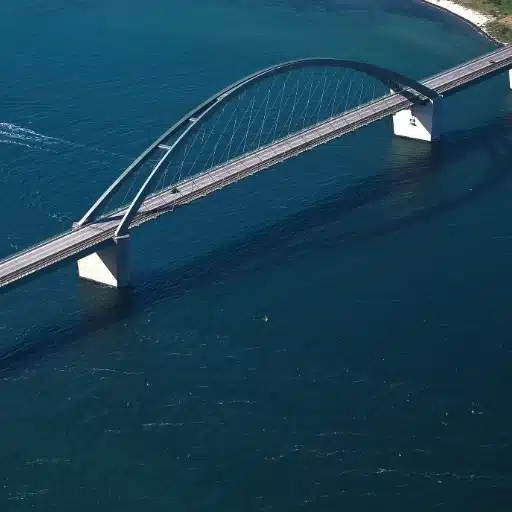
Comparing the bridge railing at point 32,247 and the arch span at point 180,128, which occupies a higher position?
the arch span at point 180,128

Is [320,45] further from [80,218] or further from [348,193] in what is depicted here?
[80,218]

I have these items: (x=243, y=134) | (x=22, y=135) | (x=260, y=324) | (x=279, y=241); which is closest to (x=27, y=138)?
(x=22, y=135)

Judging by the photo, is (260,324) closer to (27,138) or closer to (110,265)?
(110,265)

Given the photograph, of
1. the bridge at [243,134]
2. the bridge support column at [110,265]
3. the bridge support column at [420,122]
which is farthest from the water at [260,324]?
→ the bridge at [243,134]

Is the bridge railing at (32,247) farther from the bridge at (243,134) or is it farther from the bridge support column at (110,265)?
the bridge support column at (110,265)

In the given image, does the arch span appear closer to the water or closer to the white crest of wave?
the water

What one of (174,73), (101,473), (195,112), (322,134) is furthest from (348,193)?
(101,473)
